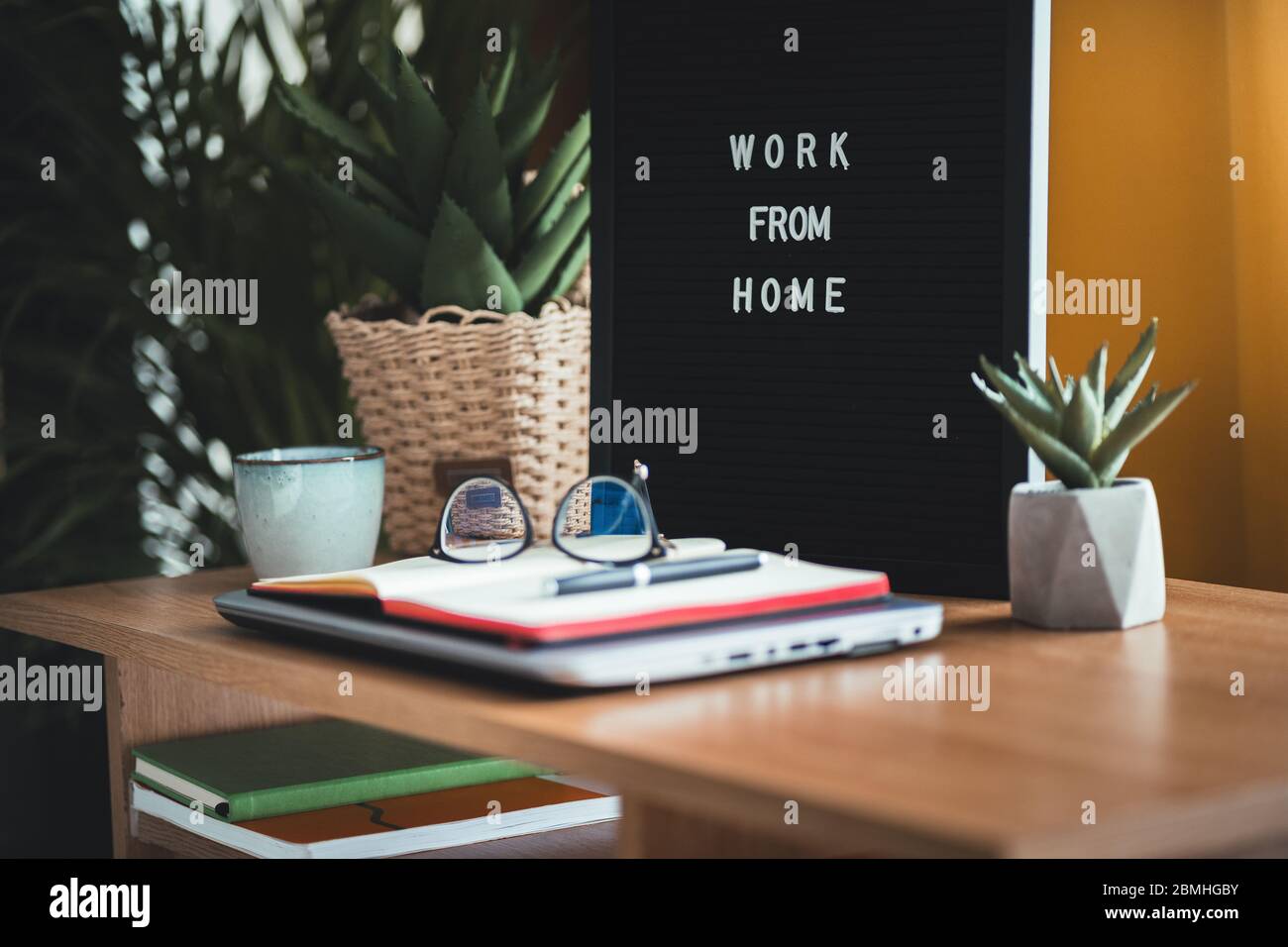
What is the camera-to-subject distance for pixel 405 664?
86 cm

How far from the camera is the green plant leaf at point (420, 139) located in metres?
1.41

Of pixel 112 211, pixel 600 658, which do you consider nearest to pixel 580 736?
pixel 600 658

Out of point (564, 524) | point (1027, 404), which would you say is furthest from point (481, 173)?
point (1027, 404)

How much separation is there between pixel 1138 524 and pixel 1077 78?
68cm

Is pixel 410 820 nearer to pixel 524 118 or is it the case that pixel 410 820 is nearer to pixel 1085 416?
pixel 1085 416

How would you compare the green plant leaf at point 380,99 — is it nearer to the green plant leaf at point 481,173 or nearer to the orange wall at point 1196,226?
the green plant leaf at point 481,173

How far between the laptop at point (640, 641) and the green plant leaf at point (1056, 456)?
0.14 m

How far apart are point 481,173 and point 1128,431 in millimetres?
704

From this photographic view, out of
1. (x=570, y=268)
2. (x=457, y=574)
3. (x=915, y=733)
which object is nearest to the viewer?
(x=915, y=733)

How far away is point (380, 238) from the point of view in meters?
1.41

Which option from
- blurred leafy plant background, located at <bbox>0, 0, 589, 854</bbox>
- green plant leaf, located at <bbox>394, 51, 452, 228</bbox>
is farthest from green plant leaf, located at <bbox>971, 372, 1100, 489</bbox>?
blurred leafy plant background, located at <bbox>0, 0, 589, 854</bbox>

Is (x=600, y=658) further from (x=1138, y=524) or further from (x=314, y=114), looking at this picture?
(x=314, y=114)

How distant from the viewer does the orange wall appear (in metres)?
1.32

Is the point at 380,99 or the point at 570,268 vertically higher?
the point at 380,99
